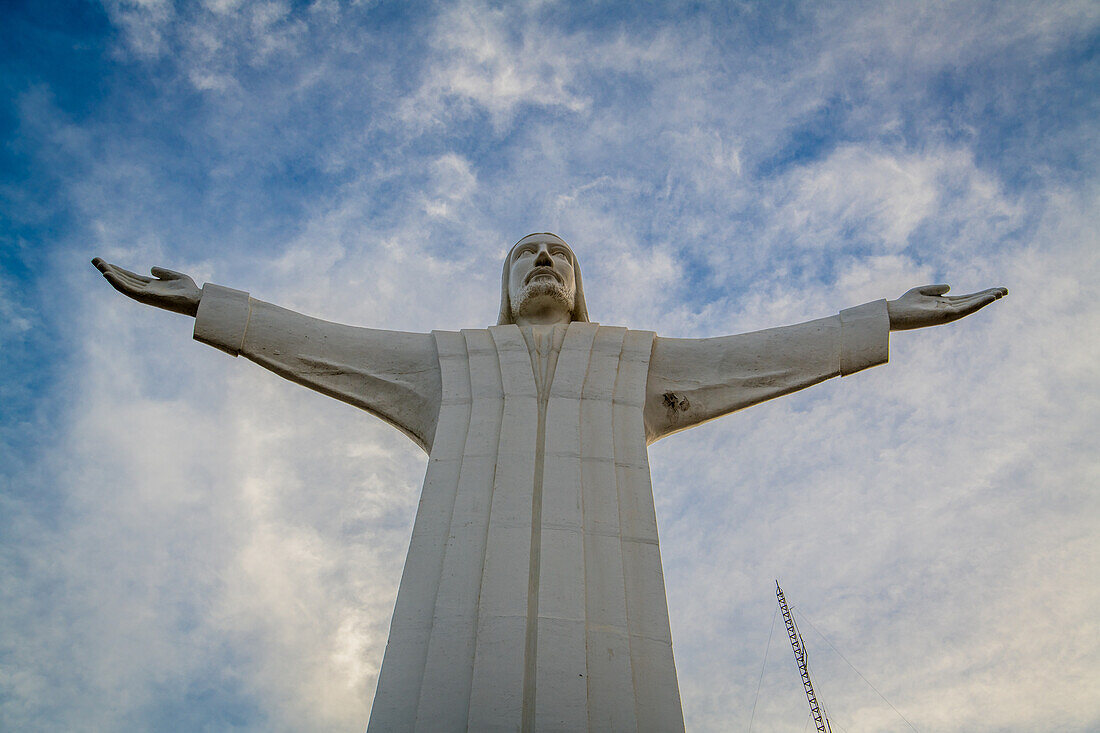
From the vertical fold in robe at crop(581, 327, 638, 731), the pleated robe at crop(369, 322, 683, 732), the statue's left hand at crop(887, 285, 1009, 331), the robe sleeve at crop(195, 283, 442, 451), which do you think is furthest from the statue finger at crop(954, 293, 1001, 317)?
the robe sleeve at crop(195, 283, 442, 451)

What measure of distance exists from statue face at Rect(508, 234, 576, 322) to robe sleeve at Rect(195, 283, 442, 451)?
4.02ft

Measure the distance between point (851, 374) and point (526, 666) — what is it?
4.54 meters

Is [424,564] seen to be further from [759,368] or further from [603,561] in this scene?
[759,368]

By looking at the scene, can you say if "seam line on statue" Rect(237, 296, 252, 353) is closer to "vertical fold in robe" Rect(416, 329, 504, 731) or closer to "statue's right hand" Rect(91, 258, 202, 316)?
"statue's right hand" Rect(91, 258, 202, 316)

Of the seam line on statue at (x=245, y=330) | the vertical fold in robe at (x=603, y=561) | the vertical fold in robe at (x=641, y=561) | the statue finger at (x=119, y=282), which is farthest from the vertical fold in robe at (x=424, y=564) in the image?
the statue finger at (x=119, y=282)

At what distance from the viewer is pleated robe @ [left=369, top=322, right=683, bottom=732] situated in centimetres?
618

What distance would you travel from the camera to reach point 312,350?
8.93 meters

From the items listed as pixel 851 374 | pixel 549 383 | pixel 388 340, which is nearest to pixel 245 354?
pixel 388 340

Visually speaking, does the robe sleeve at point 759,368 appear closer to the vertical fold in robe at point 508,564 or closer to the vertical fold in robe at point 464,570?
the vertical fold in robe at point 508,564

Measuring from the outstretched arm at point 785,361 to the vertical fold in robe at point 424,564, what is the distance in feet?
6.22

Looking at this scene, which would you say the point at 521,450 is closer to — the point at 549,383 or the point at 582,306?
the point at 549,383

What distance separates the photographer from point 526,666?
629 cm

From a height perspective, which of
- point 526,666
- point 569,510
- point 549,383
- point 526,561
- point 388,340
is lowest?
point 526,666

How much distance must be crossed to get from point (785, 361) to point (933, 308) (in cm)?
150
